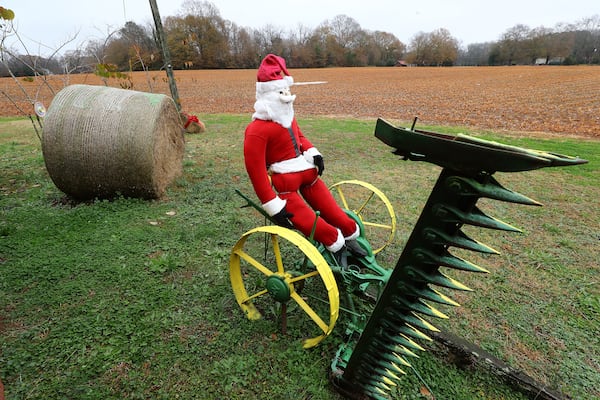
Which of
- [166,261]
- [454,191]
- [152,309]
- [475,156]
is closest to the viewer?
[475,156]

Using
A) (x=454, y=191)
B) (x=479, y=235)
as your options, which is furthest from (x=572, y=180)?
(x=454, y=191)

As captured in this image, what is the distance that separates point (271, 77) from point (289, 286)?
1.54 metres

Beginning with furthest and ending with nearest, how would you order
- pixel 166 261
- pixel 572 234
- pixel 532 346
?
1. pixel 572 234
2. pixel 166 261
3. pixel 532 346

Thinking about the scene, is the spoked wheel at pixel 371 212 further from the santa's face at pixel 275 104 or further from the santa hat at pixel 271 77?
the santa hat at pixel 271 77

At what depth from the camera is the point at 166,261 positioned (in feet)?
10.9

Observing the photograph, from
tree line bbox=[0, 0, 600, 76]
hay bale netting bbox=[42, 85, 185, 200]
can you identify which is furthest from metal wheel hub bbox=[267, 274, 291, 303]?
tree line bbox=[0, 0, 600, 76]

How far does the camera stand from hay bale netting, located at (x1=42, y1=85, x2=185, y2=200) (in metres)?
4.03

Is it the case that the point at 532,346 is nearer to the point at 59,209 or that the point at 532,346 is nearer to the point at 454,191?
the point at 454,191

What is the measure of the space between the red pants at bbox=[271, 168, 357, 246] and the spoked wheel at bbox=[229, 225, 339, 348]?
0.24 metres

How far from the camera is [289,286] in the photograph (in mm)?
2303

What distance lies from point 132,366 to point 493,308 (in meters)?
3.01

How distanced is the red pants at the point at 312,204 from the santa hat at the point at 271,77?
2.18 ft

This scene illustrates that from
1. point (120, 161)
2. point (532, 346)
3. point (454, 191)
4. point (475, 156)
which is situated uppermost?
point (475, 156)

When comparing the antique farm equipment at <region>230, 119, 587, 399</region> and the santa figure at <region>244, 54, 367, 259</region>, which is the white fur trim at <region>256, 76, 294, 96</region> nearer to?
the santa figure at <region>244, 54, 367, 259</region>
